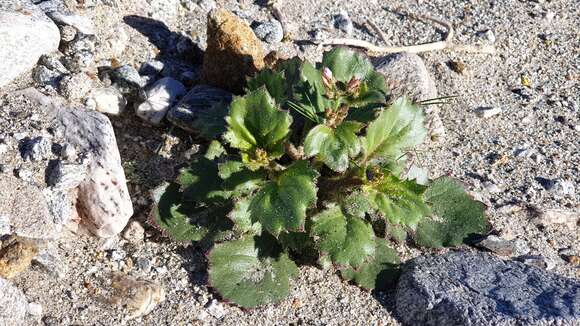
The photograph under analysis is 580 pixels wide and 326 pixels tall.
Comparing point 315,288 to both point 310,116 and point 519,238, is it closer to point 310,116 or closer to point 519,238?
point 310,116

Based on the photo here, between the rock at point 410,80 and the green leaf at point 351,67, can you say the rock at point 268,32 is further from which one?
the green leaf at point 351,67

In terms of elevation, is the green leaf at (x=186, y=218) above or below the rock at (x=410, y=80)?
below

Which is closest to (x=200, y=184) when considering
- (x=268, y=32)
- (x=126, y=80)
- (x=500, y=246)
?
(x=126, y=80)

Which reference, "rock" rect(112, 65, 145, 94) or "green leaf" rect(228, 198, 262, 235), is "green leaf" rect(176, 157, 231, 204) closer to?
"green leaf" rect(228, 198, 262, 235)

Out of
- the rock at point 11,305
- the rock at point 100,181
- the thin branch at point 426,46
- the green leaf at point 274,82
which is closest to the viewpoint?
the rock at point 11,305

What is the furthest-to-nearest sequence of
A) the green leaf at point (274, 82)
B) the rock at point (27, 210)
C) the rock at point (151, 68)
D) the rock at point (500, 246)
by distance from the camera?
the rock at point (151, 68) → the rock at point (500, 246) → the green leaf at point (274, 82) → the rock at point (27, 210)

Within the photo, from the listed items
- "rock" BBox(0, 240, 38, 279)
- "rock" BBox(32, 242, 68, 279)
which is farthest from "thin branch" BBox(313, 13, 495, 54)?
"rock" BBox(0, 240, 38, 279)

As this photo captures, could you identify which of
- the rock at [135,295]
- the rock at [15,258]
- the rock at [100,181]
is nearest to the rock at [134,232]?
the rock at [100,181]
